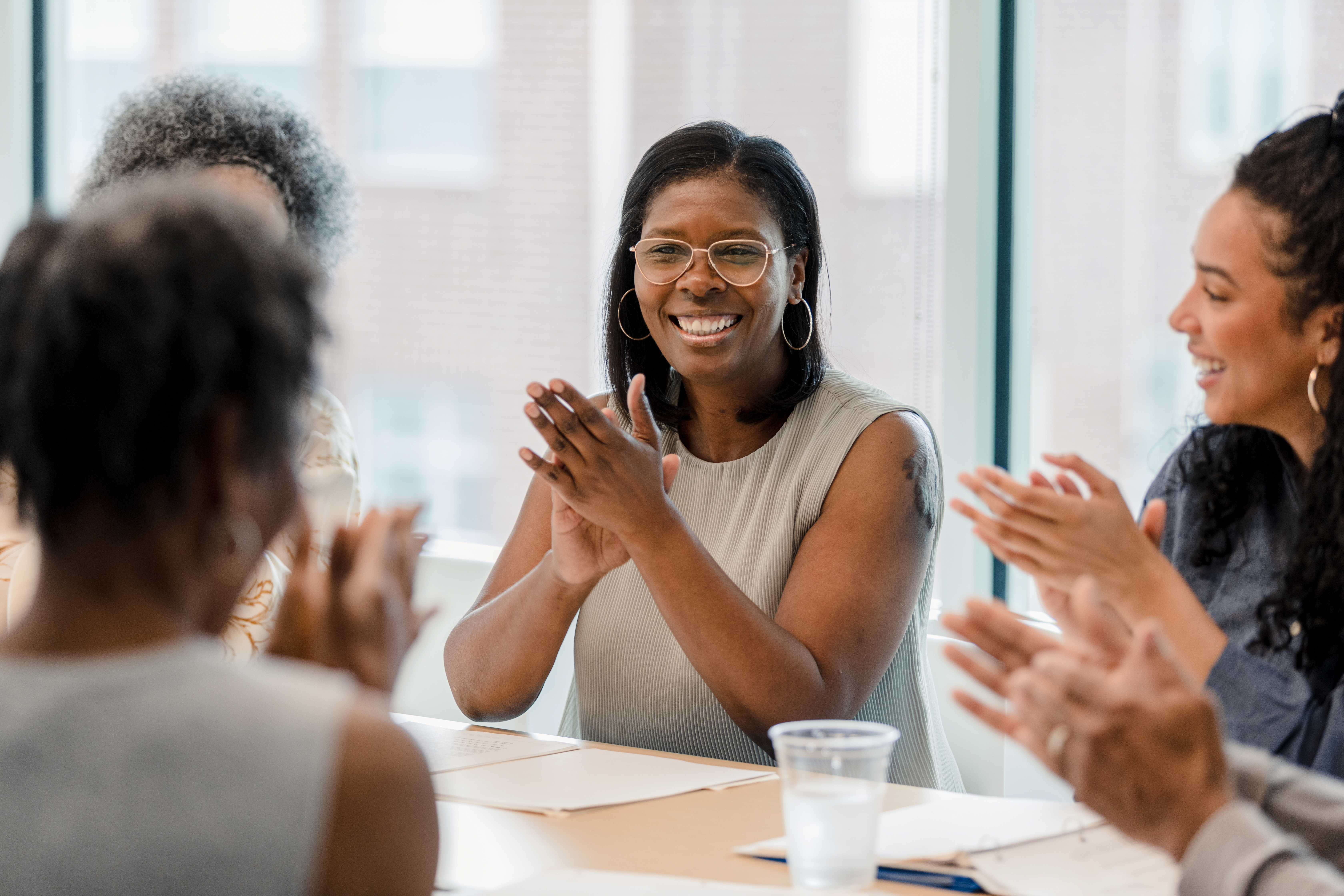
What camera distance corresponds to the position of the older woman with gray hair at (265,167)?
205 centimetres

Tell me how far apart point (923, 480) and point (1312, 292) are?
0.62m

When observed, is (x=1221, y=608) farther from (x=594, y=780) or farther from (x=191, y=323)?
(x=191, y=323)

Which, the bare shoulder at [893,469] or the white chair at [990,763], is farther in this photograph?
the white chair at [990,763]

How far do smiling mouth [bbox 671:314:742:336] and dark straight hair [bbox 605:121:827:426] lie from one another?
14cm

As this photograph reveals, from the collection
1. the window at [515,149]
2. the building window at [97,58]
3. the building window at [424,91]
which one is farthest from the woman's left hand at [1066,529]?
the building window at [97,58]

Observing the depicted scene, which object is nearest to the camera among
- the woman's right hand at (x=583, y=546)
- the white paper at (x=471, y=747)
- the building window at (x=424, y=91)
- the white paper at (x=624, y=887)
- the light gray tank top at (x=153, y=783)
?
the light gray tank top at (x=153, y=783)

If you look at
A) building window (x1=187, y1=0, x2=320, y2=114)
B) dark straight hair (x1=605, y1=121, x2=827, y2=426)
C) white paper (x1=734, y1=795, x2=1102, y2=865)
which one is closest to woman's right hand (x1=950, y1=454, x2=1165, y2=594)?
white paper (x1=734, y1=795, x2=1102, y2=865)

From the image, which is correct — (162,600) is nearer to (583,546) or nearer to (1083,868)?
(1083,868)

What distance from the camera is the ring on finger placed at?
3.14 feet

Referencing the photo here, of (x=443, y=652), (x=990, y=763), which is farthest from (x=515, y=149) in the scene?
(x=990, y=763)

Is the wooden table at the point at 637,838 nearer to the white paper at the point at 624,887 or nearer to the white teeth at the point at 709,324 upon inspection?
the white paper at the point at 624,887

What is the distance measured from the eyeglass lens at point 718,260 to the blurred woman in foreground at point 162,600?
1.30m

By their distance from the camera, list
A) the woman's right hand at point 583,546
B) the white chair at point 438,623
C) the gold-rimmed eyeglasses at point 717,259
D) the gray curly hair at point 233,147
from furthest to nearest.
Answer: the white chair at point 438,623, the gray curly hair at point 233,147, the gold-rimmed eyeglasses at point 717,259, the woman's right hand at point 583,546

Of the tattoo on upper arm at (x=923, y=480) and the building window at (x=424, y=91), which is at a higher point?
the building window at (x=424, y=91)
